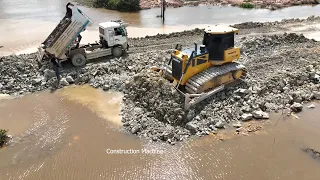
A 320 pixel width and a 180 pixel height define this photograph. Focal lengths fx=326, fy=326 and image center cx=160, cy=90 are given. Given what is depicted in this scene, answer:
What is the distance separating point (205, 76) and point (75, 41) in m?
7.65

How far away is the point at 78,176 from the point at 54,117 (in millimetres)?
3788

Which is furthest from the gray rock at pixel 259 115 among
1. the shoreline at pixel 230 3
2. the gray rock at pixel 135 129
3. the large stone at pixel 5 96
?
the shoreline at pixel 230 3

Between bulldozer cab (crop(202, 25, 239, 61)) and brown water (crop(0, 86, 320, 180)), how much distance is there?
2999 millimetres

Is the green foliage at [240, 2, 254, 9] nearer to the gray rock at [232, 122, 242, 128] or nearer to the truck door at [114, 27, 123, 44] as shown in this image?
the truck door at [114, 27, 123, 44]

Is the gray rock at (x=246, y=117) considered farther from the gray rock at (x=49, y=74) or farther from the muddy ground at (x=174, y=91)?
the gray rock at (x=49, y=74)

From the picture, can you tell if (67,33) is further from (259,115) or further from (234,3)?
(234,3)

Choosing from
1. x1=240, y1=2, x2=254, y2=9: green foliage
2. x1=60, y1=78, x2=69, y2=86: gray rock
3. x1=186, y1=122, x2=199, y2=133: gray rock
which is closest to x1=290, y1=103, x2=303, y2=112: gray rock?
x1=186, y1=122, x2=199, y2=133: gray rock

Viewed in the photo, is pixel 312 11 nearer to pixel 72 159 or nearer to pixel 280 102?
pixel 280 102

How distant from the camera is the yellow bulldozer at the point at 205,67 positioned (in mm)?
11992

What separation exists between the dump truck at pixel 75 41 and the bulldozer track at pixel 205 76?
249 inches

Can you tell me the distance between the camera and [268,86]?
13.4m

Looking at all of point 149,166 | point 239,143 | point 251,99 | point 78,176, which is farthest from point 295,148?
point 78,176

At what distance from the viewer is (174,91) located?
471 inches

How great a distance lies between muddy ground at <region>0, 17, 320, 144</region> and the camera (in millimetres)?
11555
